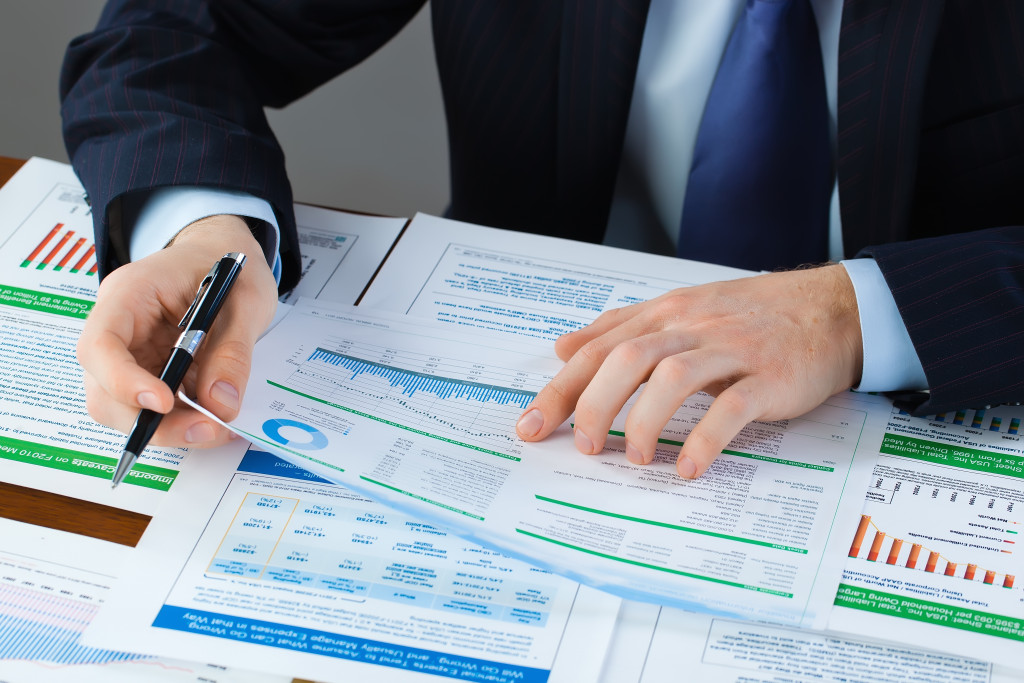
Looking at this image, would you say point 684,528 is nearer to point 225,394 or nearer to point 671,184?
point 225,394

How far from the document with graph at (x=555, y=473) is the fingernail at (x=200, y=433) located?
0.02 metres

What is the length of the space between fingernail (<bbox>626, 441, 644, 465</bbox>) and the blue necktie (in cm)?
54

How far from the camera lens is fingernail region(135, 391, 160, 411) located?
2.16ft

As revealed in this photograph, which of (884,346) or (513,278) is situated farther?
(513,278)

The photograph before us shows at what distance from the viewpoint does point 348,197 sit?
96.9 inches

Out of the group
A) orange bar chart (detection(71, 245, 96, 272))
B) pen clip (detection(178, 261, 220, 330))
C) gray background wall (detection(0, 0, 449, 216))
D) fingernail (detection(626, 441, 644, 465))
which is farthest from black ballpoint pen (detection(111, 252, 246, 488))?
gray background wall (detection(0, 0, 449, 216))

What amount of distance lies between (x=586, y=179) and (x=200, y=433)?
65 centimetres

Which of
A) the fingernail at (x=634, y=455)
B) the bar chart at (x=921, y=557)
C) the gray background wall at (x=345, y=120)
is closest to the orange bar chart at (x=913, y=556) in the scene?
the bar chart at (x=921, y=557)

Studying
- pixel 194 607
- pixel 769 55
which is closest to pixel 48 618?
pixel 194 607

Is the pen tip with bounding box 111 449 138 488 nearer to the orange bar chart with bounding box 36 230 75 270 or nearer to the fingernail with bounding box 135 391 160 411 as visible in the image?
the fingernail with bounding box 135 391 160 411

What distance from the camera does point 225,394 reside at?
693 millimetres

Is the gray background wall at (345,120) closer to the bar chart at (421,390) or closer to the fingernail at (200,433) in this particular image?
the bar chart at (421,390)

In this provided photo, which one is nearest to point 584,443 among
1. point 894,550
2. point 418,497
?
point 418,497

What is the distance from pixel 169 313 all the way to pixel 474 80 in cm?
57
